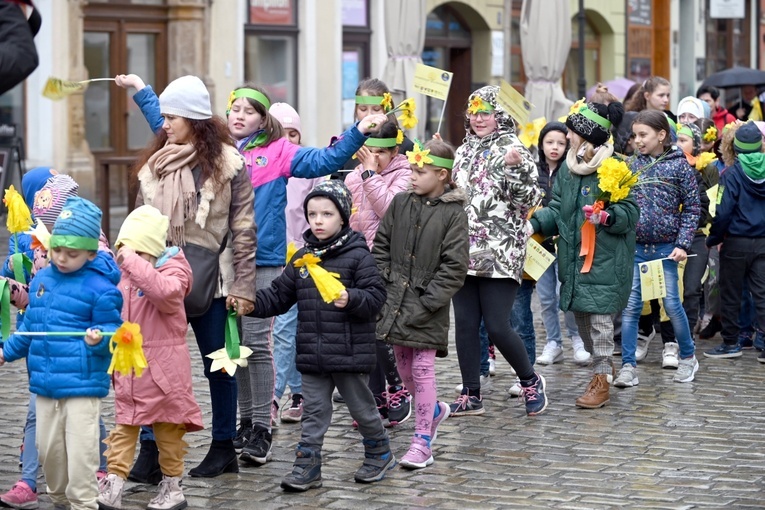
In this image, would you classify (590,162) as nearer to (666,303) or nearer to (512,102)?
(512,102)

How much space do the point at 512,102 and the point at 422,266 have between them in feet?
6.78

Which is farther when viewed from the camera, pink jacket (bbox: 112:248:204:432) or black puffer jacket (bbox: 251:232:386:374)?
black puffer jacket (bbox: 251:232:386:374)

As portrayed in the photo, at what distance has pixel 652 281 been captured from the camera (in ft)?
30.9

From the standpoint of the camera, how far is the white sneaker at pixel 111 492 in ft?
19.8

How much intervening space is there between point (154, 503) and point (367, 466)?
107 centimetres

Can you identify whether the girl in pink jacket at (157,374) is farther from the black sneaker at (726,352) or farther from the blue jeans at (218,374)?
the black sneaker at (726,352)

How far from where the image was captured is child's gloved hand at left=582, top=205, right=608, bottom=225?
27.3 feet

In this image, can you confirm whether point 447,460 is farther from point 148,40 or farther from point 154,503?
point 148,40

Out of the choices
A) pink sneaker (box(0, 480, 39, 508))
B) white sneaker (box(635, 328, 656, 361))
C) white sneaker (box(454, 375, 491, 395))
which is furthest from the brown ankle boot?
pink sneaker (box(0, 480, 39, 508))

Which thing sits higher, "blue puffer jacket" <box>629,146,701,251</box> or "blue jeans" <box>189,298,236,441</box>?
"blue puffer jacket" <box>629,146,701,251</box>

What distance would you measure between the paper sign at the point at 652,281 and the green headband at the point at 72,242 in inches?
183

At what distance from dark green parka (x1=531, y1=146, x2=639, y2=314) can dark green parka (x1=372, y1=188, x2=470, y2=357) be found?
151 centimetres

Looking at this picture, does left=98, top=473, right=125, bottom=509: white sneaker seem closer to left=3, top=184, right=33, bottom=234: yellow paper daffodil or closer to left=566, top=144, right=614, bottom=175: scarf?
left=3, top=184, right=33, bottom=234: yellow paper daffodil

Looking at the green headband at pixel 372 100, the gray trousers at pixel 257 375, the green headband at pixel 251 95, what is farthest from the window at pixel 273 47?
the gray trousers at pixel 257 375
